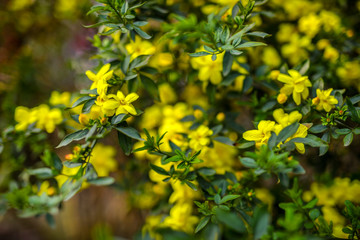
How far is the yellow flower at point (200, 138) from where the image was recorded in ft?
3.44

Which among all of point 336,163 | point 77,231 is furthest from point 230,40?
point 77,231

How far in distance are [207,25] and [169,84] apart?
1.66 ft

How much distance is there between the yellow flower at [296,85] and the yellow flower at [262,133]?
0.17 m

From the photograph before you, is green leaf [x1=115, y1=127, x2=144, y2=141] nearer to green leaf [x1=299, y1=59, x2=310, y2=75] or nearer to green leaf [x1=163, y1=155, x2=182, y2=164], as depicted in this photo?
green leaf [x1=163, y1=155, x2=182, y2=164]

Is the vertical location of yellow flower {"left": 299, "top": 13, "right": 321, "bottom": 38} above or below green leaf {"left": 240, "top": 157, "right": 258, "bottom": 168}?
above

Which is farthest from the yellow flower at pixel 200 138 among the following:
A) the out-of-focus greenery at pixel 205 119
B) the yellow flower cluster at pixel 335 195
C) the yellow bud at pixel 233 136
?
the yellow flower cluster at pixel 335 195

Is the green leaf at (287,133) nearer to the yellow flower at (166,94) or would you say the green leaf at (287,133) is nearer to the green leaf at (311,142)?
the green leaf at (311,142)

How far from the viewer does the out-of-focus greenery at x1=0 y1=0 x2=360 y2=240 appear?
860 mm

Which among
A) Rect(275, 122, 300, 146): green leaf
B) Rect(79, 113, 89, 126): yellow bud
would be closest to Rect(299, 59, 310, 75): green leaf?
Rect(275, 122, 300, 146): green leaf

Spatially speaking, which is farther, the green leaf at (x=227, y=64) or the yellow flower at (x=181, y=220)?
the yellow flower at (x=181, y=220)

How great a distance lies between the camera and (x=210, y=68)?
1.13 meters

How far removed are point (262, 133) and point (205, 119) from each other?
13.6 inches

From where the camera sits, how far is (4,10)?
219cm

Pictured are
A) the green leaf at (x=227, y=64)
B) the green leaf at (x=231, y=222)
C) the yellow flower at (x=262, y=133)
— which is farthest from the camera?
the green leaf at (x=227, y=64)
